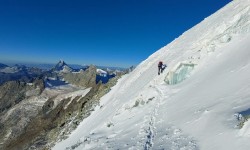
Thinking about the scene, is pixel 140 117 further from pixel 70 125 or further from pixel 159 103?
pixel 70 125

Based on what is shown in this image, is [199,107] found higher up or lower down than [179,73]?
lower down

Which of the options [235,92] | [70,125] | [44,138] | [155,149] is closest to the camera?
[155,149]

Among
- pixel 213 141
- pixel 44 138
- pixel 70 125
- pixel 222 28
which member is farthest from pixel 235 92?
pixel 44 138

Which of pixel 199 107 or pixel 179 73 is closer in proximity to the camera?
pixel 199 107

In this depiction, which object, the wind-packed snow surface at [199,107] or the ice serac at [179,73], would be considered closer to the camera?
→ the wind-packed snow surface at [199,107]

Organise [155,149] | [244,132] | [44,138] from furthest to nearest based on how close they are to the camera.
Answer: [44,138] < [155,149] < [244,132]

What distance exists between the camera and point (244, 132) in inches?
660

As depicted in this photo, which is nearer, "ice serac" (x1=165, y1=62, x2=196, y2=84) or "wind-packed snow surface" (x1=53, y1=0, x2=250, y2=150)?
"wind-packed snow surface" (x1=53, y1=0, x2=250, y2=150)

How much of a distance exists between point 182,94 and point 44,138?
3313 centimetres

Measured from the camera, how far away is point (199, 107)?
24.3m

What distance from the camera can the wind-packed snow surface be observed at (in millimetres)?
19133

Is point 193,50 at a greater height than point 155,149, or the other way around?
point 193,50

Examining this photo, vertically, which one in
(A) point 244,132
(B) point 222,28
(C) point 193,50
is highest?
(B) point 222,28

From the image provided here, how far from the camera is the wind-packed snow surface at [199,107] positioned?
19.1 meters
